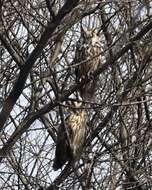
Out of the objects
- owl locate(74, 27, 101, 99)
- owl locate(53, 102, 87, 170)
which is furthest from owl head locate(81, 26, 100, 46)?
owl locate(53, 102, 87, 170)

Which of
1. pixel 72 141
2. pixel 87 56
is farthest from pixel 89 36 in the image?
pixel 72 141

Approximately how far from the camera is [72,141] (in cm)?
533

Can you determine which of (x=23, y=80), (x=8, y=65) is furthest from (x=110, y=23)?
(x=23, y=80)

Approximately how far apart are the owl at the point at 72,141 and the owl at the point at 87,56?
0.36 meters

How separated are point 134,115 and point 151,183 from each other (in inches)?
49.0

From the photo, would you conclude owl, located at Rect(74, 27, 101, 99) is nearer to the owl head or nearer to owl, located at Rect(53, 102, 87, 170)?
the owl head

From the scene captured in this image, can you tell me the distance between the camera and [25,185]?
562 centimetres

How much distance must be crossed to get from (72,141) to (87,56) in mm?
907

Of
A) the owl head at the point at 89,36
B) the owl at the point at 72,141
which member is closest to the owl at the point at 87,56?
the owl head at the point at 89,36

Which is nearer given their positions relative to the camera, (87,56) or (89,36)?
(87,56)

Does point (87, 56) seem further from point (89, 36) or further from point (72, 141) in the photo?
point (72, 141)

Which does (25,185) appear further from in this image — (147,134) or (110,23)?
(110,23)

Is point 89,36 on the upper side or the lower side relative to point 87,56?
upper

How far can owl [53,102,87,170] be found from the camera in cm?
520
